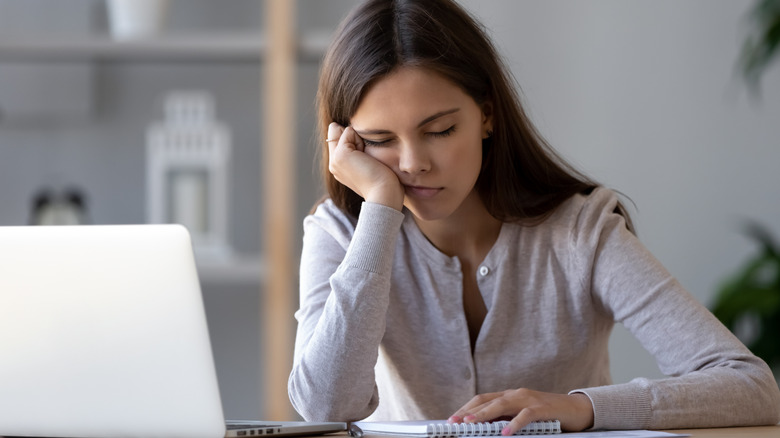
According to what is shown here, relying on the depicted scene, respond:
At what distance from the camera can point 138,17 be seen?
97.7 inches

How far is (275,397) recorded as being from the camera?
2395 mm

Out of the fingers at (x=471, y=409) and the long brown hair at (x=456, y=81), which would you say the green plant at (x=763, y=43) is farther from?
the fingers at (x=471, y=409)

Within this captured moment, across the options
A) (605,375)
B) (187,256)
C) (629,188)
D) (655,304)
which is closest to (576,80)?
(629,188)

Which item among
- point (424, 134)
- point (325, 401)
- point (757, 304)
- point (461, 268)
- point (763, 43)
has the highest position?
point (763, 43)

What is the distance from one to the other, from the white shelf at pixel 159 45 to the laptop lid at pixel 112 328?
1.64 m

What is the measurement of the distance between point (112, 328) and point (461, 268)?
0.69 metres

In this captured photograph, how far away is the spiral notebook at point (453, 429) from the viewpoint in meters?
0.92

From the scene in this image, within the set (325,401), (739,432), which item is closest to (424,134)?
(325,401)

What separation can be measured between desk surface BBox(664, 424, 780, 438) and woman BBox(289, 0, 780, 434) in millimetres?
22

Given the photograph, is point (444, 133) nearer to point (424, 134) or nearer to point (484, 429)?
point (424, 134)

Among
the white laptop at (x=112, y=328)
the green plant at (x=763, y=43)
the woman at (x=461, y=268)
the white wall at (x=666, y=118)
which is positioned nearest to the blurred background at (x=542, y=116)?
the white wall at (x=666, y=118)

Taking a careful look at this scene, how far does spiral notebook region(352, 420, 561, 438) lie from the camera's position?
92 cm

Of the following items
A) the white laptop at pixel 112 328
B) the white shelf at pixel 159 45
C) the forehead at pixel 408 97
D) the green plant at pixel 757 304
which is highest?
the white shelf at pixel 159 45

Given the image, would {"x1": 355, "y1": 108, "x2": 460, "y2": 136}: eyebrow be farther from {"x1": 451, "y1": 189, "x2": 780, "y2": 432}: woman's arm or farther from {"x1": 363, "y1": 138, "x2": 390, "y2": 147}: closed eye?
{"x1": 451, "y1": 189, "x2": 780, "y2": 432}: woman's arm
